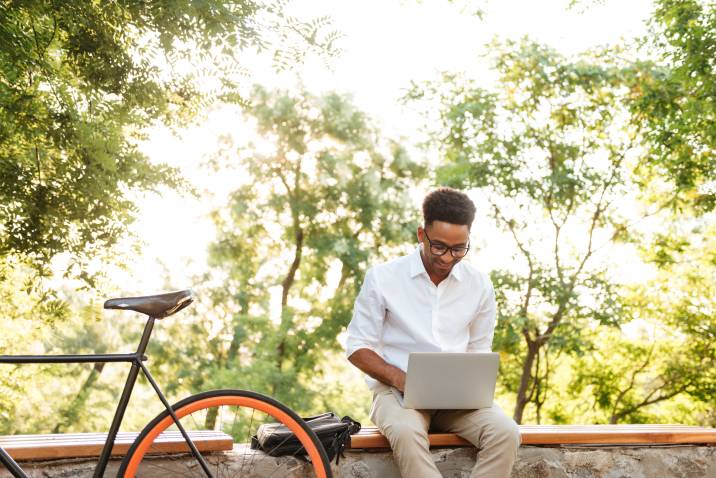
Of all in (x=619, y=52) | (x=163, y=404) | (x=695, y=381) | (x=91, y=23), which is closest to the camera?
(x=163, y=404)

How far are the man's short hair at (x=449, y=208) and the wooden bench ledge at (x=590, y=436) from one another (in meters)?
0.82

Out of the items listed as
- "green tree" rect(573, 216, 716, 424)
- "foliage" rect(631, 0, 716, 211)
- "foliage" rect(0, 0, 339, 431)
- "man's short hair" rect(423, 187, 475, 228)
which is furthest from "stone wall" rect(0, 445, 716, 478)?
"green tree" rect(573, 216, 716, 424)

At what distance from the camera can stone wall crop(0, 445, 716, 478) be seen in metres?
2.60

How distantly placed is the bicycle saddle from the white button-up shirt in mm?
771

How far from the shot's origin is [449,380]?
2682 mm

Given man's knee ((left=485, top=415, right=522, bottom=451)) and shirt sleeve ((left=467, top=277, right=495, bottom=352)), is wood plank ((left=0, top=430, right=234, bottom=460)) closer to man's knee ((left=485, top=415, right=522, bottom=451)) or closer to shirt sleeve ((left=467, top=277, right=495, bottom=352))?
man's knee ((left=485, top=415, right=522, bottom=451))

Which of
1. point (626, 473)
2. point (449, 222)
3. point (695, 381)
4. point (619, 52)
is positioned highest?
point (619, 52)

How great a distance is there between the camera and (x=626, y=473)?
348 cm

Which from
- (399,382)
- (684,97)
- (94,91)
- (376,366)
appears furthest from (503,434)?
(684,97)

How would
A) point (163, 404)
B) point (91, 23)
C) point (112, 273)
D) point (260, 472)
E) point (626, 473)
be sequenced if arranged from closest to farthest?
1. point (163, 404)
2. point (260, 472)
3. point (626, 473)
4. point (91, 23)
5. point (112, 273)

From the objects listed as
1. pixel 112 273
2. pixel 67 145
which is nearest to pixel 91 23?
pixel 67 145

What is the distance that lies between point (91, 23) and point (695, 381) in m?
9.75

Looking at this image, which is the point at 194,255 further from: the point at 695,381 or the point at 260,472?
the point at 260,472

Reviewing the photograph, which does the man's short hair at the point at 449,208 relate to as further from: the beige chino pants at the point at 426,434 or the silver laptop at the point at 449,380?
the beige chino pants at the point at 426,434
